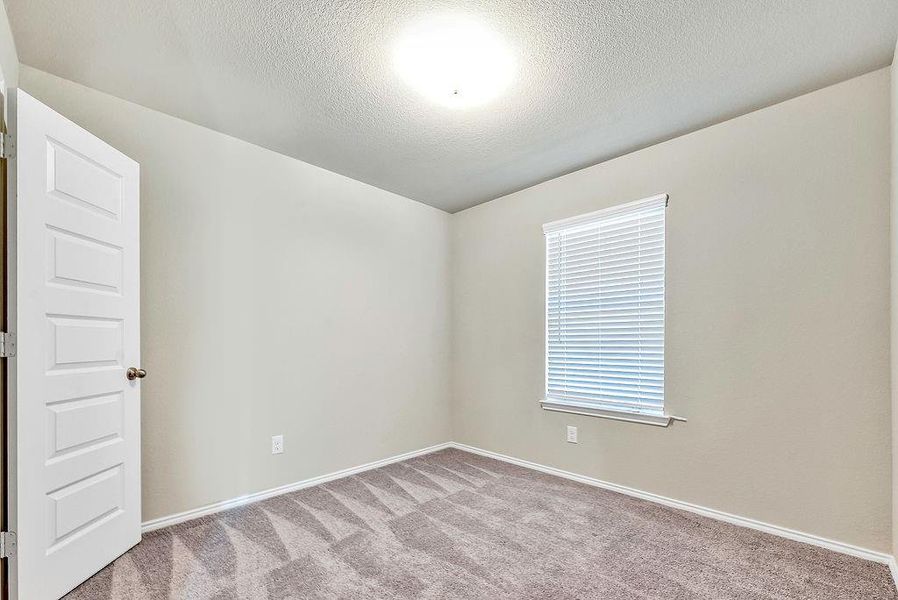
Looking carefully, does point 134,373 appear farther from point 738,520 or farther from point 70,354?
point 738,520

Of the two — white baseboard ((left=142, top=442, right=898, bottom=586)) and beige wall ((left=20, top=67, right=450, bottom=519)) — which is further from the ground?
beige wall ((left=20, top=67, right=450, bottom=519))

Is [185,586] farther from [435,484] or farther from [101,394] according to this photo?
[435,484]

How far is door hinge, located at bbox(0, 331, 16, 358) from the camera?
1593 mm

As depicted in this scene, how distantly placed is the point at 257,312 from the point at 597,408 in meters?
2.56

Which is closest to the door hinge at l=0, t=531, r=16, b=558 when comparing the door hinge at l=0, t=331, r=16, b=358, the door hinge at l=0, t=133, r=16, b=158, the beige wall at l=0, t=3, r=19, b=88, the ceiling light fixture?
the door hinge at l=0, t=331, r=16, b=358

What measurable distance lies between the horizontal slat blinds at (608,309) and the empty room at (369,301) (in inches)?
0.9

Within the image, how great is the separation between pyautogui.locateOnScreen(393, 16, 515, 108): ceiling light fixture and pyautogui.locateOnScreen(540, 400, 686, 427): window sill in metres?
2.27

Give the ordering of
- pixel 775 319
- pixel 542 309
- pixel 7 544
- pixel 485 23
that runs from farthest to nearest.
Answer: pixel 542 309 < pixel 775 319 < pixel 485 23 < pixel 7 544

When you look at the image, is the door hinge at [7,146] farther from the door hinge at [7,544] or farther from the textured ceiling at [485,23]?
the door hinge at [7,544]

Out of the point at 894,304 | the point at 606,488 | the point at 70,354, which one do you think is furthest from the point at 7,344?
the point at 894,304

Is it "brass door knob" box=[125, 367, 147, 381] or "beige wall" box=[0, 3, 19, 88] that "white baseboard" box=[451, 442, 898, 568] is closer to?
"brass door knob" box=[125, 367, 147, 381]

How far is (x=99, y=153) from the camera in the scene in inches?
78.7

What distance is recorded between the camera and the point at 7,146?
164 cm

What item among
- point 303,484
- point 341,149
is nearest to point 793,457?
point 303,484
